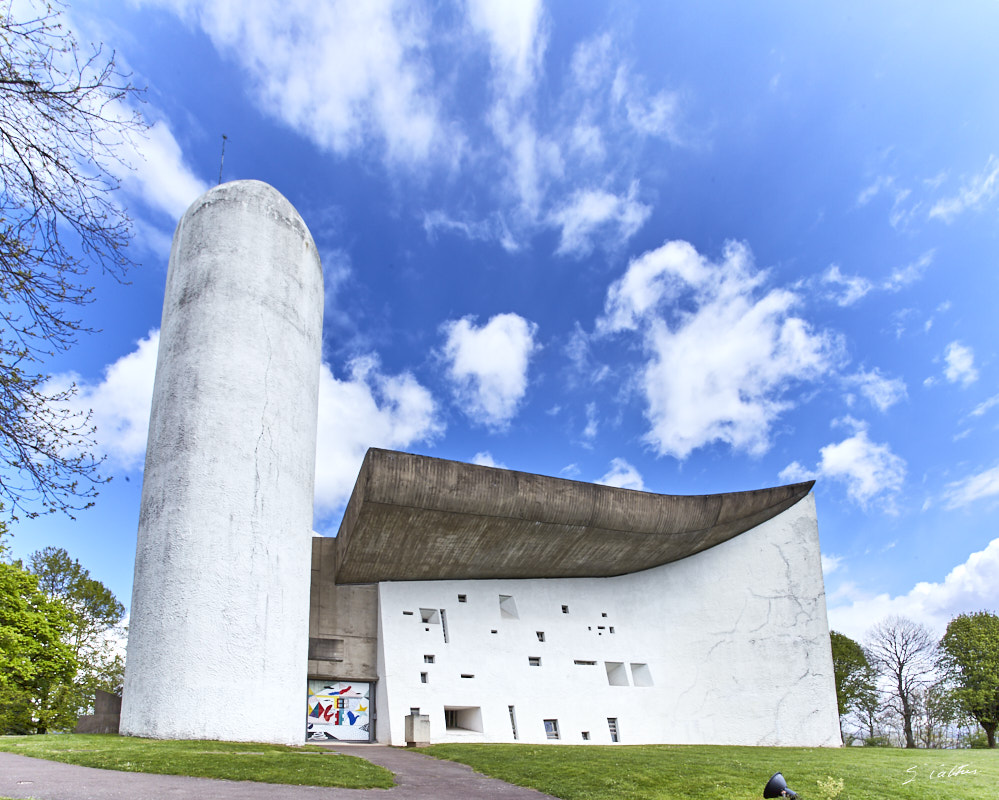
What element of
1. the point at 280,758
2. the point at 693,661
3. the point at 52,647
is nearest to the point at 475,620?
the point at 693,661

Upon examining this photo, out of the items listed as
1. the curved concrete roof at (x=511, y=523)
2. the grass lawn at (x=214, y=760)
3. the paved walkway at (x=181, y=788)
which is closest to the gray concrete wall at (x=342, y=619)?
the curved concrete roof at (x=511, y=523)

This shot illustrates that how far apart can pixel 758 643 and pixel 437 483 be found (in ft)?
42.2

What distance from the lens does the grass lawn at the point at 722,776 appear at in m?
8.94

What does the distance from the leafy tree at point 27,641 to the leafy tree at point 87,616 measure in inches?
145

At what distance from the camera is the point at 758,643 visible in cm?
2270

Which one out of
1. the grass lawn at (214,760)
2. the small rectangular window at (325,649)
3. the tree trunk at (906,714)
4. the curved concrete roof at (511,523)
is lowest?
the tree trunk at (906,714)

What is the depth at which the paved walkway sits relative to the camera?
651 centimetres

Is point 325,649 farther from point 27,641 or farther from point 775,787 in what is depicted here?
point 775,787

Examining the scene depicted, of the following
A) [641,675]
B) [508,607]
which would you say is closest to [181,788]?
[508,607]

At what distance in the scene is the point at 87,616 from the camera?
1106 inches

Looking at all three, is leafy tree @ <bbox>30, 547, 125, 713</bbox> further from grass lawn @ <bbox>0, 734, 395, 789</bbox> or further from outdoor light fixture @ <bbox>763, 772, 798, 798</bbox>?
outdoor light fixture @ <bbox>763, 772, 798, 798</bbox>

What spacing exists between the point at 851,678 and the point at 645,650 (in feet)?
63.6

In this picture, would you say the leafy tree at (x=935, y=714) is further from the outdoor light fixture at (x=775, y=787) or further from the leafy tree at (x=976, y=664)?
the outdoor light fixture at (x=775, y=787)

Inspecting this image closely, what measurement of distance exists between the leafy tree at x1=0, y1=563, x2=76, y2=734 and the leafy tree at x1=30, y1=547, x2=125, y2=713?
12.1ft
